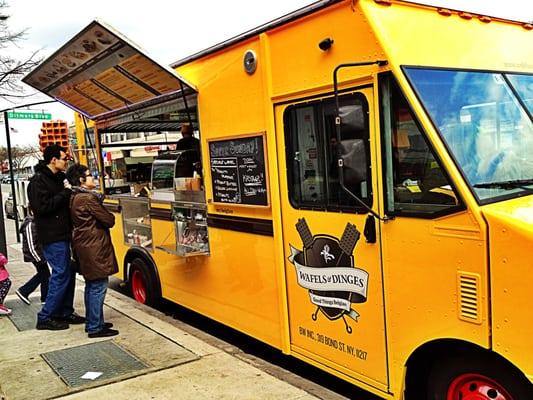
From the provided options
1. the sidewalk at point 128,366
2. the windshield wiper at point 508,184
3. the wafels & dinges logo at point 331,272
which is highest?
the windshield wiper at point 508,184

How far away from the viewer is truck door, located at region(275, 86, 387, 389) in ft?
10.8

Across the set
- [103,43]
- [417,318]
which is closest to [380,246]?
[417,318]

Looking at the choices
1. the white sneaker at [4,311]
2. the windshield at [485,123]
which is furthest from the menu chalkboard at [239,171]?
the white sneaker at [4,311]

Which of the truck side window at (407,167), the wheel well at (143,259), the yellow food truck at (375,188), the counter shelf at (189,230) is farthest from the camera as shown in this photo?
the wheel well at (143,259)

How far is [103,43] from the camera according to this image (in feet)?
15.9

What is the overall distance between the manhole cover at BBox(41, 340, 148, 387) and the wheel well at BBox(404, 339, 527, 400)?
210cm

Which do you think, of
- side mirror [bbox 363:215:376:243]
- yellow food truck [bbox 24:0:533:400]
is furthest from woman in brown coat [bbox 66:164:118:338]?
side mirror [bbox 363:215:376:243]

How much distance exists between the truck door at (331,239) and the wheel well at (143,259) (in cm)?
257

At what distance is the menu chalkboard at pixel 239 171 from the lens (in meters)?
4.13

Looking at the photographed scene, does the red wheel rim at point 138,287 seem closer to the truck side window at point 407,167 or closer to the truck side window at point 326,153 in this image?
the truck side window at point 326,153

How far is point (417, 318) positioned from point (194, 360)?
79.2 inches

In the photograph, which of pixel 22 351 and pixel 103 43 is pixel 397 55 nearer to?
pixel 103 43

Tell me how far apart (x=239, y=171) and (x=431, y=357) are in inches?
81.6

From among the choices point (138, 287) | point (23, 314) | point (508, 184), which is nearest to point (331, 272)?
point (508, 184)
